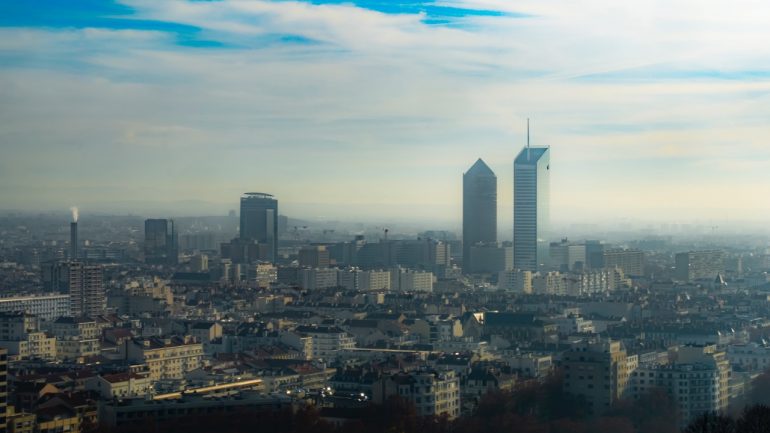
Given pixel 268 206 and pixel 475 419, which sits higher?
pixel 268 206

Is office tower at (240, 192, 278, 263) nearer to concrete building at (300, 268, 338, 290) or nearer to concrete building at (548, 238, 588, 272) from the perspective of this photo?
concrete building at (300, 268, 338, 290)

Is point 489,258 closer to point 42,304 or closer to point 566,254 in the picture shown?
point 566,254

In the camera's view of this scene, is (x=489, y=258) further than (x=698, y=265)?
Yes

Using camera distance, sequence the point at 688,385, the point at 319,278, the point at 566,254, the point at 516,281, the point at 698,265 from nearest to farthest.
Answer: the point at 688,385 < the point at 319,278 < the point at 516,281 < the point at 698,265 < the point at 566,254

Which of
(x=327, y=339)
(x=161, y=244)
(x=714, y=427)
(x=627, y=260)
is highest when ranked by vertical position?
(x=161, y=244)

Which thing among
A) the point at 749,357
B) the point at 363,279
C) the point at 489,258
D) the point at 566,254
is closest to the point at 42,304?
the point at 363,279

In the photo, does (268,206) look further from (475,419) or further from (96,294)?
(475,419)

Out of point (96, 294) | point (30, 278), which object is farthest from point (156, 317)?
point (30, 278)
